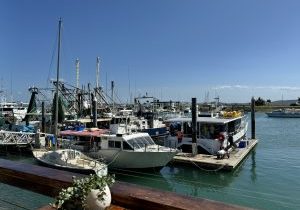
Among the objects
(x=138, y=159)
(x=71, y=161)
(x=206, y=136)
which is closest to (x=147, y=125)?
(x=206, y=136)

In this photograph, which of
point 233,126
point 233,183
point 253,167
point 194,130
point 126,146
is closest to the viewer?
point 233,183

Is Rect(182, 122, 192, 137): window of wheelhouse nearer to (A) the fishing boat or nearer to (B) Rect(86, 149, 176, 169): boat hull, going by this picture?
(B) Rect(86, 149, 176, 169): boat hull

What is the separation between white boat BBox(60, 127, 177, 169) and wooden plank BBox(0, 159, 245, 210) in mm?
17898

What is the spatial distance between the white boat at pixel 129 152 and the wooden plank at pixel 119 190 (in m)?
17.9

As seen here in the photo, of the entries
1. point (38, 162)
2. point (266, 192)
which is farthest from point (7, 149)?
point (266, 192)

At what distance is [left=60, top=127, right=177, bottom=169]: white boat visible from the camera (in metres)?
22.7

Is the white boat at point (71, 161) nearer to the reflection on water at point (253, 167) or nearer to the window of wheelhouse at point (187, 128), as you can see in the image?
the window of wheelhouse at point (187, 128)

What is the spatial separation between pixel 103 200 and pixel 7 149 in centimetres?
3358

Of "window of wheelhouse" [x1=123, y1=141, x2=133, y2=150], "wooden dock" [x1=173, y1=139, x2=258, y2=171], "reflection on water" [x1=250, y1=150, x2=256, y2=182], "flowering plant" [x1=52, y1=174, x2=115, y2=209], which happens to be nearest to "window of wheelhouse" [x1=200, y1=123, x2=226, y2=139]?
"wooden dock" [x1=173, y1=139, x2=258, y2=171]

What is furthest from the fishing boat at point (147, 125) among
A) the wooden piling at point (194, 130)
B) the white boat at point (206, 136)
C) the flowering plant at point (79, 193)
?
the flowering plant at point (79, 193)

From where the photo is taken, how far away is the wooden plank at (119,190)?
3418 millimetres

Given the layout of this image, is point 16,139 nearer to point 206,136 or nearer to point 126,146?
point 126,146

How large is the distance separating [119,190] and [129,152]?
18906 millimetres

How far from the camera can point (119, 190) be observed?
12.8ft
